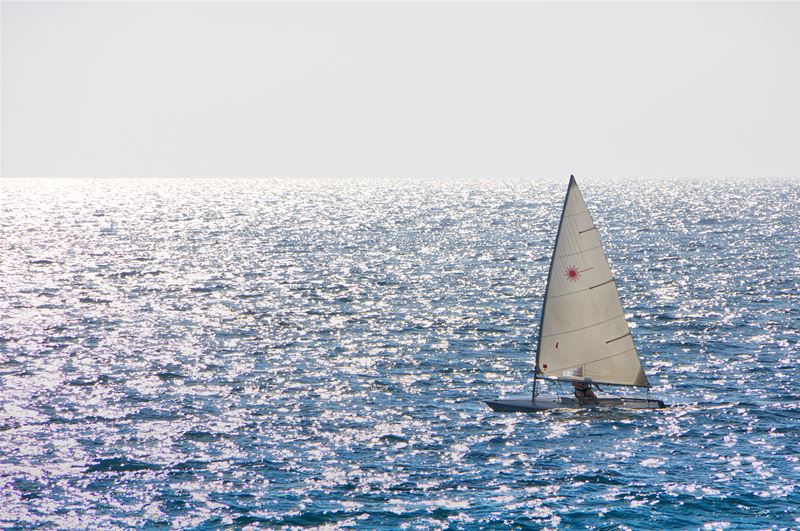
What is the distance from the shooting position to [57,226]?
6959 inches

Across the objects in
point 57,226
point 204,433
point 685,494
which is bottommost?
point 685,494

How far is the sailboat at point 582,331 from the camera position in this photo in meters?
44.2

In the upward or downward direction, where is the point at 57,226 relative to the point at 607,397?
upward

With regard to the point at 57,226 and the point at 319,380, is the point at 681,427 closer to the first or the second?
the point at 319,380

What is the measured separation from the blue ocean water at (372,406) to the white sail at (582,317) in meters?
2.33

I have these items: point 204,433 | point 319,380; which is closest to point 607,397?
point 319,380

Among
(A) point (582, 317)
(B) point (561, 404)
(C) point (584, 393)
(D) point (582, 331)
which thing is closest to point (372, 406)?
(B) point (561, 404)

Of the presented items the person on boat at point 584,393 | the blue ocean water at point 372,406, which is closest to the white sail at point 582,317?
the person on boat at point 584,393

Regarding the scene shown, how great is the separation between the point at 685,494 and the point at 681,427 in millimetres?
8744

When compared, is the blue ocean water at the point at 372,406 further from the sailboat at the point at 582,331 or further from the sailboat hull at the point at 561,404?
the sailboat at the point at 582,331

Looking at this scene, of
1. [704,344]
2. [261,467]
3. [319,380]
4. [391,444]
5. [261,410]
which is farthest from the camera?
[704,344]

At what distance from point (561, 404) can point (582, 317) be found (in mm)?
4596

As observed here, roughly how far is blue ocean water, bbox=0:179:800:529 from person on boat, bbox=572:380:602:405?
1.11 meters

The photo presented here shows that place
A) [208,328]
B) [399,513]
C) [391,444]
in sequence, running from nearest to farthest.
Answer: [399,513] → [391,444] → [208,328]
